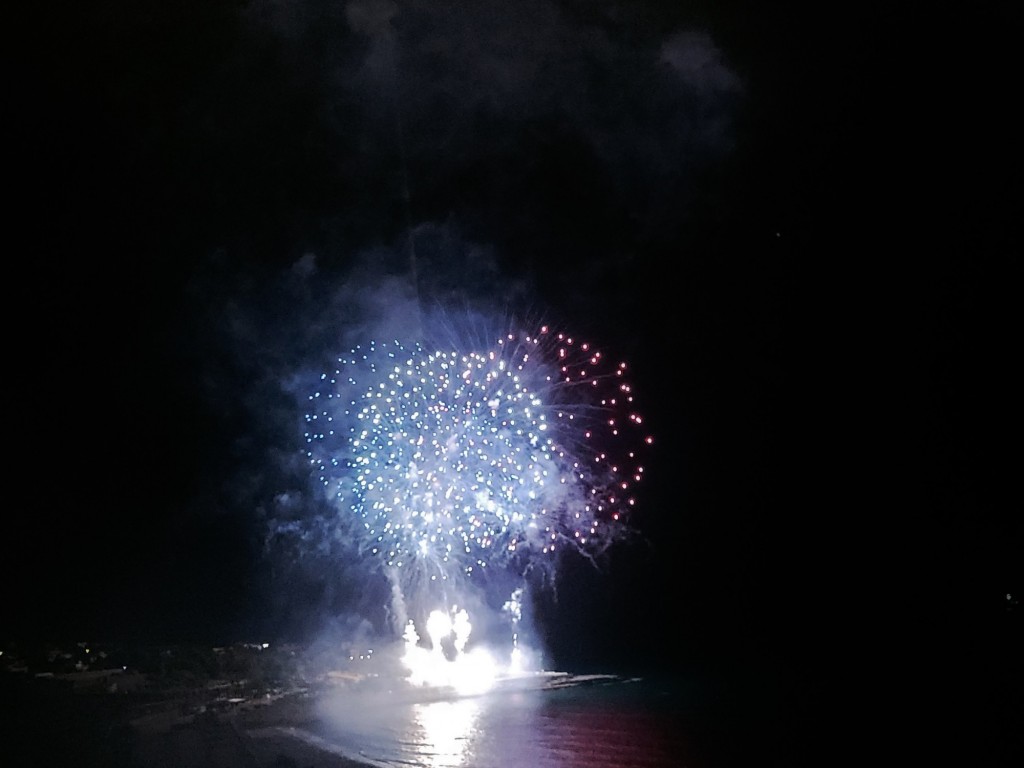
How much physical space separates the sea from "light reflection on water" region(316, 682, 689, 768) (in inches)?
0.6

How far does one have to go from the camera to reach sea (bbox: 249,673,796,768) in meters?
11.9

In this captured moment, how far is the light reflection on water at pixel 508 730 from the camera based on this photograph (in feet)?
39.0

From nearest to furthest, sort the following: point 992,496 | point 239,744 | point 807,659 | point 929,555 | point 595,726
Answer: point 239,744
point 595,726
point 992,496
point 807,659
point 929,555

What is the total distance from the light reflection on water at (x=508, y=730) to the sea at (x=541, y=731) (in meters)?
0.02

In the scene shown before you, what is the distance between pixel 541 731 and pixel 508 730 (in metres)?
0.55

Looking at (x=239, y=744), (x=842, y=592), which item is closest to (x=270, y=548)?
(x=239, y=744)

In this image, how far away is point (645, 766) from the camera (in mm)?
11484

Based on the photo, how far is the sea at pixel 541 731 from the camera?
39.0ft

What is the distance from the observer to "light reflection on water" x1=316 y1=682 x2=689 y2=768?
11898 millimetres

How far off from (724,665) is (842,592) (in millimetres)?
5476

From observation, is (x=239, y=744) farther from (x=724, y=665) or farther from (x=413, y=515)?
(x=724, y=665)

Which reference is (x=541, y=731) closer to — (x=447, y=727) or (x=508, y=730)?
(x=508, y=730)

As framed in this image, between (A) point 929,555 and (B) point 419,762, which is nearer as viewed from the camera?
(B) point 419,762

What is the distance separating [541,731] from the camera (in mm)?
14320
